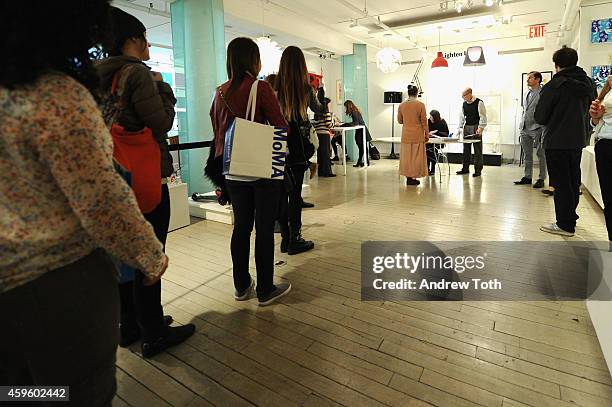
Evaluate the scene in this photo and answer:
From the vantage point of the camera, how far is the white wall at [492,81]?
9141mm

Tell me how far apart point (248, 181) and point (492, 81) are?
9.31 meters

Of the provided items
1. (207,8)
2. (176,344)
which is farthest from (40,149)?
(207,8)

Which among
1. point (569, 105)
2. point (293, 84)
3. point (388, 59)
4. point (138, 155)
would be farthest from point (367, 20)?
point (138, 155)

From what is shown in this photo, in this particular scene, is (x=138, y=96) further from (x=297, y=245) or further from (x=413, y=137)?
(x=413, y=137)

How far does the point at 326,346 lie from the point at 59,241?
1.53m

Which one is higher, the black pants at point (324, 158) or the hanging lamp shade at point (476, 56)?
the hanging lamp shade at point (476, 56)

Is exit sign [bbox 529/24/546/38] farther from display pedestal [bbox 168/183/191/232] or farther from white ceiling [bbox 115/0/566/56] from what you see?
display pedestal [bbox 168/183/191/232]

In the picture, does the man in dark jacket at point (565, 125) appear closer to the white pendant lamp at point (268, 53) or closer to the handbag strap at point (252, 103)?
the handbag strap at point (252, 103)

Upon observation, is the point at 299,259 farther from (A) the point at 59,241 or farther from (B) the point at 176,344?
(A) the point at 59,241

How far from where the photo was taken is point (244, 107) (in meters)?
2.14

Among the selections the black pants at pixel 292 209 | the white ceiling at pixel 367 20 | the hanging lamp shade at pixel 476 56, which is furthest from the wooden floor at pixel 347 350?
the hanging lamp shade at pixel 476 56

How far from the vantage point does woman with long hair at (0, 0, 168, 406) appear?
704 millimetres

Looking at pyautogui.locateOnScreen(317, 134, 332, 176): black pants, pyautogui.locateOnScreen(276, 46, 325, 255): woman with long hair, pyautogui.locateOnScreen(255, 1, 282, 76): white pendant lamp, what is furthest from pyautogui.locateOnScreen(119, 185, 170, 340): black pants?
pyautogui.locateOnScreen(317, 134, 332, 176): black pants

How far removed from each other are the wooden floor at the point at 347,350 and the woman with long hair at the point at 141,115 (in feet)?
0.45
